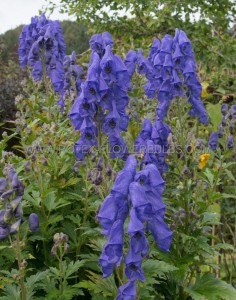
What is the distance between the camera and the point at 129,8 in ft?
27.4

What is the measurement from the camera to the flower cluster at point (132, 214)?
218cm

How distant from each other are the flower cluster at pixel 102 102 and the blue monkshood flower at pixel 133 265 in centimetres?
114

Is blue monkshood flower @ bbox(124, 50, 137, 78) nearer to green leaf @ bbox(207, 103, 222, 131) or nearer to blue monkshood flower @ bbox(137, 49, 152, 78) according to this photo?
blue monkshood flower @ bbox(137, 49, 152, 78)

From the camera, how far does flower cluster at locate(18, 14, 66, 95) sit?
19.3 feet

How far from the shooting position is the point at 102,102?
10.3 ft

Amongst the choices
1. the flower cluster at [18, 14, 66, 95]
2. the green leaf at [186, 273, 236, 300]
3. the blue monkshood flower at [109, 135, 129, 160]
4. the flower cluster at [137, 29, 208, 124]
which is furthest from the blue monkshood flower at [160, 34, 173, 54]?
the flower cluster at [18, 14, 66, 95]

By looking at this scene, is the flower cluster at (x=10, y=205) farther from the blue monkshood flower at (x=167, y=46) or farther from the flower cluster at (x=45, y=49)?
the flower cluster at (x=45, y=49)

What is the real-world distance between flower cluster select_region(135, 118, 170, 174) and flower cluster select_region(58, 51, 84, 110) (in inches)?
45.9

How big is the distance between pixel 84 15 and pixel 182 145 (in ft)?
18.6

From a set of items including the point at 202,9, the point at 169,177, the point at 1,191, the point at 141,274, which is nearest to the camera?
the point at 141,274

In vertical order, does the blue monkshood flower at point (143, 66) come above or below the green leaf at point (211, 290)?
above

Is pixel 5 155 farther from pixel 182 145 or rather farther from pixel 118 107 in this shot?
pixel 182 145

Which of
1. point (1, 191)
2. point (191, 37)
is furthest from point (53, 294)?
point (191, 37)

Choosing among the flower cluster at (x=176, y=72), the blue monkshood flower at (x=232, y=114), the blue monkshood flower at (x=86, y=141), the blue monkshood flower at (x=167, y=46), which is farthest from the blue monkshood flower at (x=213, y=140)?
the blue monkshood flower at (x=86, y=141)
